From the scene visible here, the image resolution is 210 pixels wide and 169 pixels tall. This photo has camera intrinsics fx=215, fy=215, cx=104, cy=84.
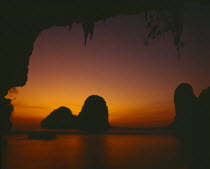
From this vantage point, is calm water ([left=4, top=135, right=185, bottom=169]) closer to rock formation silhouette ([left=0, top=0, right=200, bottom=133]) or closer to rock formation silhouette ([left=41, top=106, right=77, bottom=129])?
rock formation silhouette ([left=0, top=0, right=200, bottom=133])

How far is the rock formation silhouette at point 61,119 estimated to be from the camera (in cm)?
12131

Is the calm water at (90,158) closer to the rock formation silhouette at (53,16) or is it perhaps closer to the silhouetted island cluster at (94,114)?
the rock formation silhouette at (53,16)

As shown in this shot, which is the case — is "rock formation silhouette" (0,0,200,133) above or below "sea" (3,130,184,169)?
above

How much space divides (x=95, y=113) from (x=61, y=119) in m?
38.3

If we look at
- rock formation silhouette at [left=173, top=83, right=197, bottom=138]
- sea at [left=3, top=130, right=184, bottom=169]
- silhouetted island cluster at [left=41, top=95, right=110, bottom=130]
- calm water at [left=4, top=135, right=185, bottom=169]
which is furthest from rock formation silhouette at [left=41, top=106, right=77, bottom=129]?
calm water at [left=4, top=135, right=185, bottom=169]

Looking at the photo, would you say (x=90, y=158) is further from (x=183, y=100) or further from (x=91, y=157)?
(x=183, y=100)

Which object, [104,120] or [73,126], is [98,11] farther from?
[73,126]

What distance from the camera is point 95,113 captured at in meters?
94.6

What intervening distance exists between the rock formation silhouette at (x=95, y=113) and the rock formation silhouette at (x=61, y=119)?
25.1 m

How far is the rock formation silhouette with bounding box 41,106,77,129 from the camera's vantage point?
121312mm

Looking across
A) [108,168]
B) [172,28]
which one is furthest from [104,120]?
[172,28]

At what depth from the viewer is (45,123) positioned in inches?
5098

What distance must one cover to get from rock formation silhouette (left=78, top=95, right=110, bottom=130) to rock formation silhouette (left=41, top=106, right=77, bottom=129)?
25.1 meters

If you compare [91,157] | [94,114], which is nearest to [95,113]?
[94,114]
